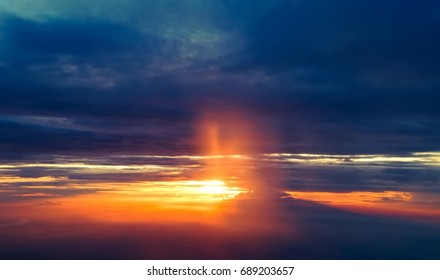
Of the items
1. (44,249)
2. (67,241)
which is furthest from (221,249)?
(44,249)

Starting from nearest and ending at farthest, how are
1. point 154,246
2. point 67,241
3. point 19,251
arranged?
point 19,251 → point 67,241 → point 154,246

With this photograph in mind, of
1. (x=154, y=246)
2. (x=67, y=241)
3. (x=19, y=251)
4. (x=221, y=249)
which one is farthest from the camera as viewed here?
(x=154, y=246)
